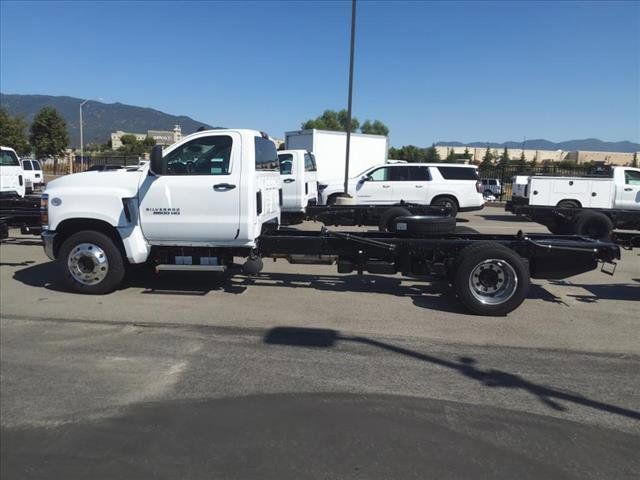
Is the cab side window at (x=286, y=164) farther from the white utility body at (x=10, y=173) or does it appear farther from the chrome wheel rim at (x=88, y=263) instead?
the white utility body at (x=10, y=173)

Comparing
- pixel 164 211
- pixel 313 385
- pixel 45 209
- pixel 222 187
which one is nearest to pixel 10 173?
pixel 45 209

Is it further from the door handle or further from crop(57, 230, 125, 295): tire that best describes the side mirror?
crop(57, 230, 125, 295): tire

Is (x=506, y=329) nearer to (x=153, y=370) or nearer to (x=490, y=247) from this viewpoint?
(x=490, y=247)

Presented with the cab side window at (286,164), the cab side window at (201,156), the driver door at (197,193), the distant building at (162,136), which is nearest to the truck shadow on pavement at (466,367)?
the driver door at (197,193)

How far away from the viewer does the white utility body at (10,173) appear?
1781cm

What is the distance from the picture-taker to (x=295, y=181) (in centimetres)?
1419

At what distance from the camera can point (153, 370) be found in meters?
4.74

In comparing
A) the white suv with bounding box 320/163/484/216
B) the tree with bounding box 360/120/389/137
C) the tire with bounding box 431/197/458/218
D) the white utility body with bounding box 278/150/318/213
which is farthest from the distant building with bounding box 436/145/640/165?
the white utility body with bounding box 278/150/318/213

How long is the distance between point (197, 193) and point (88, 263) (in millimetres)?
1778

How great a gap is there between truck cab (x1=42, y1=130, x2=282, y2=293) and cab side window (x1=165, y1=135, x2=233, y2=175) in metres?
0.01

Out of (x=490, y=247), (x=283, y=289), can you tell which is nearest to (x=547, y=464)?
(x=490, y=247)

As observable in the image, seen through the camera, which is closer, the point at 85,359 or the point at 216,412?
the point at 216,412

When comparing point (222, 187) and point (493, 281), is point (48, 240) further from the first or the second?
point (493, 281)

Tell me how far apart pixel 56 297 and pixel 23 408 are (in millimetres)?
3494
